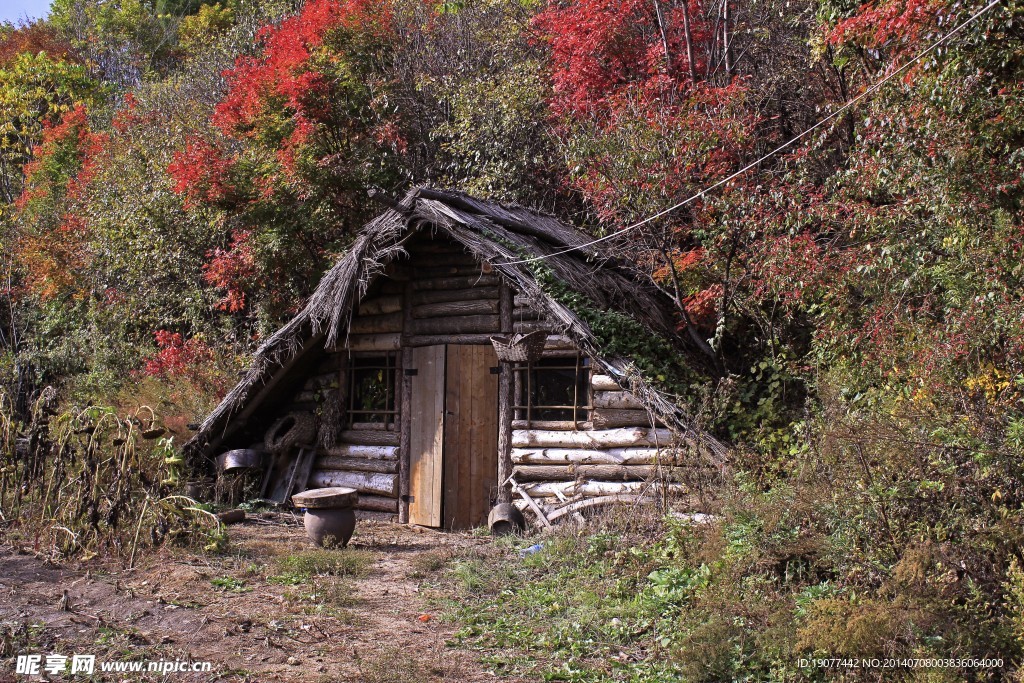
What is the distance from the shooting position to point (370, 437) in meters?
11.4

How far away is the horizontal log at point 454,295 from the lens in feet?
34.9

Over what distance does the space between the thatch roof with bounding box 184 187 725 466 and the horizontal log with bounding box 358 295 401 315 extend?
155 millimetres

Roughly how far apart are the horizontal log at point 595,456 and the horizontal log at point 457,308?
1762 millimetres

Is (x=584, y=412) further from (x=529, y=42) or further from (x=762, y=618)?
(x=529, y=42)

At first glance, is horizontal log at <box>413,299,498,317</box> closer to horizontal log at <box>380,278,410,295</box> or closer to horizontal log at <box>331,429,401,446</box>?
horizontal log at <box>380,278,410,295</box>

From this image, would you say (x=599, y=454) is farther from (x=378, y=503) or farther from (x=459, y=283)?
(x=378, y=503)

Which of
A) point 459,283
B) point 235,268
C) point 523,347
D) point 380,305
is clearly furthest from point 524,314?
point 235,268

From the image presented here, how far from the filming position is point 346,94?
16.1 m

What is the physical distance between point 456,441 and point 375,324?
1.97 metres

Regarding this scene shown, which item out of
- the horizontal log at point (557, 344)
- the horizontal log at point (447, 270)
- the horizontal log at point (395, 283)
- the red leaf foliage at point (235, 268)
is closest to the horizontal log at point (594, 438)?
the horizontal log at point (557, 344)

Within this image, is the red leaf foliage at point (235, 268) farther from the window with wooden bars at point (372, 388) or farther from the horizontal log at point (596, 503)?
the horizontal log at point (596, 503)

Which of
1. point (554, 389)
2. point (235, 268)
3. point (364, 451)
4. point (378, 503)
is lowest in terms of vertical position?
point (378, 503)

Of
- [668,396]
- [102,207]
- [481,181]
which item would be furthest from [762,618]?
[102,207]

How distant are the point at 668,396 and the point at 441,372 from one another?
3330mm
